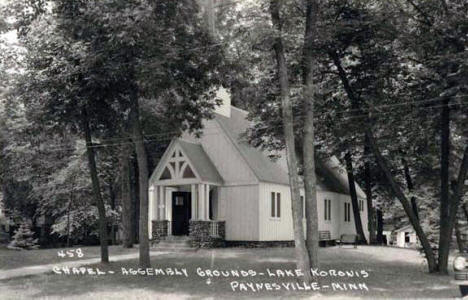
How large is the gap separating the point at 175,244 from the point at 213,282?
12648mm

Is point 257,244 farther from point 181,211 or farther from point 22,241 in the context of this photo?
point 22,241

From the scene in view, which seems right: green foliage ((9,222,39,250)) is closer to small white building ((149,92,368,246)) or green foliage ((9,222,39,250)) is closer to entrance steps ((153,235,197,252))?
small white building ((149,92,368,246))

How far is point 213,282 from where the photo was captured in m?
16.2

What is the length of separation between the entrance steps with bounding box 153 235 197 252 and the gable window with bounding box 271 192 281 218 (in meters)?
5.10

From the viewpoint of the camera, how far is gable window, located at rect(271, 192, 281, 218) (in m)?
31.1

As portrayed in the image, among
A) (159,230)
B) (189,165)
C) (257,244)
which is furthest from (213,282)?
(159,230)

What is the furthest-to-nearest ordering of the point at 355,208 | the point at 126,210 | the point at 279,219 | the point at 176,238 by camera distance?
1. the point at 355,208
2. the point at 279,219
3. the point at 126,210
4. the point at 176,238

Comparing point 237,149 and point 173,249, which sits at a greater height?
point 237,149

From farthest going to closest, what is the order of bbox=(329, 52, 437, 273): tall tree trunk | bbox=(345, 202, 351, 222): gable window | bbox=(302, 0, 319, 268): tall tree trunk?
bbox=(345, 202, 351, 222): gable window
bbox=(329, 52, 437, 273): tall tree trunk
bbox=(302, 0, 319, 268): tall tree trunk

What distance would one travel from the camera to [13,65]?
2109 centimetres

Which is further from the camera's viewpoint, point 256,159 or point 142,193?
point 256,159

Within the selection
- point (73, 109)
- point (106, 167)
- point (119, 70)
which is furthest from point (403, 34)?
point (106, 167)

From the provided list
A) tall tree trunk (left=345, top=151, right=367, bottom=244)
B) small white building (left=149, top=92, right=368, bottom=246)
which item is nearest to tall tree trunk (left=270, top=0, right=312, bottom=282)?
small white building (left=149, top=92, right=368, bottom=246)

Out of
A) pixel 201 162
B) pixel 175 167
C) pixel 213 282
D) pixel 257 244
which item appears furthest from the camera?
pixel 201 162
